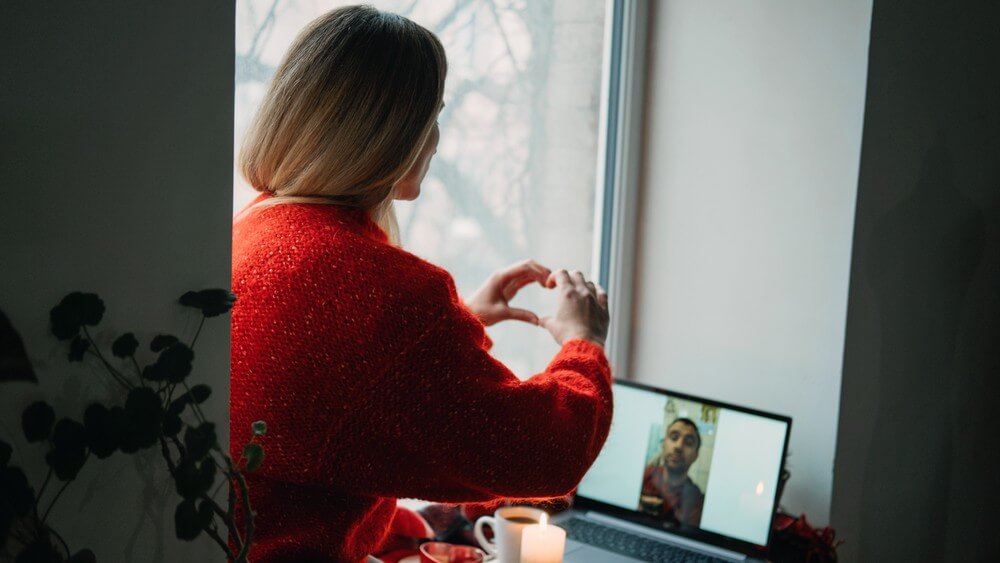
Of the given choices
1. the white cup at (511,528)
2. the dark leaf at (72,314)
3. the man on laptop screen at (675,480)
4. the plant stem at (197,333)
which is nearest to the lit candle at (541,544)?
the white cup at (511,528)

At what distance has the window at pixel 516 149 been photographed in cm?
147

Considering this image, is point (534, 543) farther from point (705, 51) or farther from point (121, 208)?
point (705, 51)

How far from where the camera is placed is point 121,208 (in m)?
0.64

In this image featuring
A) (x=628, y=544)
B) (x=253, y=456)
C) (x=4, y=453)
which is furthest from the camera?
(x=628, y=544)

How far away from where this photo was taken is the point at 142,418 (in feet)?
1.98

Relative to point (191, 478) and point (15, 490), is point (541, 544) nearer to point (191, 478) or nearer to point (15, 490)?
point (191, 478)

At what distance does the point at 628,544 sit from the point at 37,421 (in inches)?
42.7

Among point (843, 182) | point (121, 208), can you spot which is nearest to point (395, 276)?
point (121, 208)

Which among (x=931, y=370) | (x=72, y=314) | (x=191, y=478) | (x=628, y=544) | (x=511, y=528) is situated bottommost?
(x=628, y=544)

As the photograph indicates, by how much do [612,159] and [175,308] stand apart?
3.98 feet

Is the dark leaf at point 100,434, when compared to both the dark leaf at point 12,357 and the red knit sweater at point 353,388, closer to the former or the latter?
the dark leaf at point 12,357

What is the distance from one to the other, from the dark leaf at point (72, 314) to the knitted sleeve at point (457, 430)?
0.85 ft

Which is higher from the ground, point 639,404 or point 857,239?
point 857,239

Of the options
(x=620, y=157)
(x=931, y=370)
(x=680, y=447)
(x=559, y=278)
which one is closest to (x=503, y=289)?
(x=559, y=278)
